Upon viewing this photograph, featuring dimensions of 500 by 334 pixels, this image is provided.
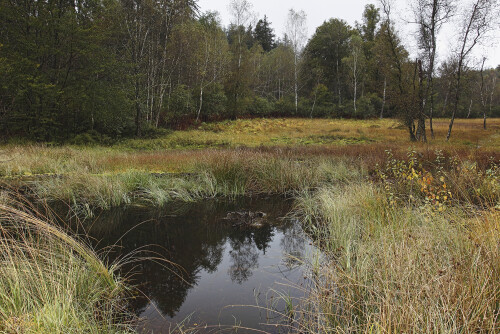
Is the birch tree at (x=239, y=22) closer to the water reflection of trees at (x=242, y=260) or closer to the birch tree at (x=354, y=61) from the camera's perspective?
the birch tree at (x=354, y=61)

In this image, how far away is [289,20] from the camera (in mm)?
33719

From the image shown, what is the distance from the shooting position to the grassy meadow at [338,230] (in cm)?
179

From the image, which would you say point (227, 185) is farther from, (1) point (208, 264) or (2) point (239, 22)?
(2) point (239, 22)

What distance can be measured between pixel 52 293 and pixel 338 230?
2.92m

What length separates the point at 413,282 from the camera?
196cm

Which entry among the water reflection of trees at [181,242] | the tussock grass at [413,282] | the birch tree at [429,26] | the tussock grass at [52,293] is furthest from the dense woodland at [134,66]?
the tussock grass at [413,282]

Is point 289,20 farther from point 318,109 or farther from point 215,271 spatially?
point 215,271

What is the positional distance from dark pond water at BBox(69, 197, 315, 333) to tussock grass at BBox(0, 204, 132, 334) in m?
0.32

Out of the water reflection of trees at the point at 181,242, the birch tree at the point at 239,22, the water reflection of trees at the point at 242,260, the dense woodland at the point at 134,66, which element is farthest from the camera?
the birch tree at the point at 239,22

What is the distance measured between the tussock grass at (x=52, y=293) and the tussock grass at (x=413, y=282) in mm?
1537

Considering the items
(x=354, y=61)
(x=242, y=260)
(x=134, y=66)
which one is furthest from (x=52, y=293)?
(x=354, y=61)

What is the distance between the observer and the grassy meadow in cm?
179

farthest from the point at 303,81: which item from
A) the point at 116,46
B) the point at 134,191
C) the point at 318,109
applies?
the point at 134,191

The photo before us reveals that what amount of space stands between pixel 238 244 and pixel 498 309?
3.16 meters
